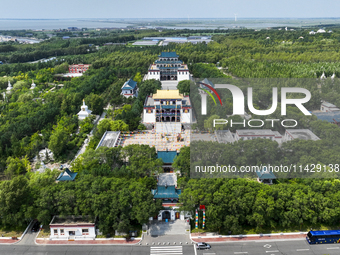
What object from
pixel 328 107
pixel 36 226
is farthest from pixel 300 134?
pixel 36 226

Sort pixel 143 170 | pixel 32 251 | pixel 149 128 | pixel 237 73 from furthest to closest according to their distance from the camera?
pixel 237 73 → pixel 149 128 → pixel 143 170 → pixel 32 251

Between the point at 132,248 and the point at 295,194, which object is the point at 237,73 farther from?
the point at 132,248

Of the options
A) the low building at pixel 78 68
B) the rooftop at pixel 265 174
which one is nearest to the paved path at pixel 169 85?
the low building at pixel 78 68

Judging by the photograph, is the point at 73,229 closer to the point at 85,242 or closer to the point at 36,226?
the point at 85,242

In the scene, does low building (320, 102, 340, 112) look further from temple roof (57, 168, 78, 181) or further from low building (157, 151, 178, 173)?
temple roof (57, 168, 78, 181)

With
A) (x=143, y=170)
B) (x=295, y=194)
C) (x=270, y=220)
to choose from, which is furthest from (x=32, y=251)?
(x=295, y=194)

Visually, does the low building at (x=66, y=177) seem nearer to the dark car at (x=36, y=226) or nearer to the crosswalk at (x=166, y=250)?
the dark car at (x=36, y=226)
